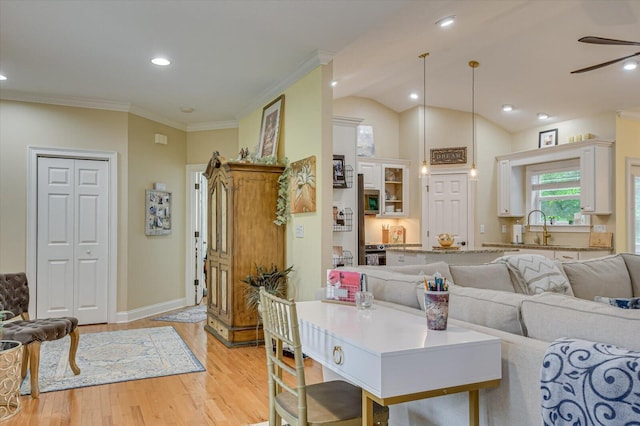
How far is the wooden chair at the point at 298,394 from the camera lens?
1.80 metres

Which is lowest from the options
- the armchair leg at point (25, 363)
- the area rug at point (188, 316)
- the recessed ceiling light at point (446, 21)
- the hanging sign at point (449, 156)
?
the area rug at point (188, 316)

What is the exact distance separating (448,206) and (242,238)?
3.94m

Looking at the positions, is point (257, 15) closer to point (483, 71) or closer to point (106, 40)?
point (106, 40)

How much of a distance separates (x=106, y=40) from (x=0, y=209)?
2.81 metres

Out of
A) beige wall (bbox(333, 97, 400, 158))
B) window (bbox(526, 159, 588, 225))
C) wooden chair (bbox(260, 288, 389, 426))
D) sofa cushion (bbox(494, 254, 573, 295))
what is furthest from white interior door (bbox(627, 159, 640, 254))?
wooden chair (bbox(260, 288, 389, 426))

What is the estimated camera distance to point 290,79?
15.7 ft

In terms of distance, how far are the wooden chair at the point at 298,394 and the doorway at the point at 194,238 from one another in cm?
505

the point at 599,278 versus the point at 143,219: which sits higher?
the point at 143,219

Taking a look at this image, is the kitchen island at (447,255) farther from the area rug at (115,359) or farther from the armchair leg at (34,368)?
the armchair leg at (34,368)

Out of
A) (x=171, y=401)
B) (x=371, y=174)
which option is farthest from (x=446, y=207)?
(x=171, y=401)

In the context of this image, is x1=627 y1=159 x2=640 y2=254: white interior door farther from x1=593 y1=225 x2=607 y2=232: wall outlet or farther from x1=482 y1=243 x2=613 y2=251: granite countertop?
x1=482 y1=243 x2=613 y2=251: granite countertop

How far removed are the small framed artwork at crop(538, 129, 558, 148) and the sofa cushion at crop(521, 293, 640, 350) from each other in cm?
583

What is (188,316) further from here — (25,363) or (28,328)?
(28,328)

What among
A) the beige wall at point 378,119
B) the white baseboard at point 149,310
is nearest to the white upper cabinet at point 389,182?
the beige wall at point 378,119
